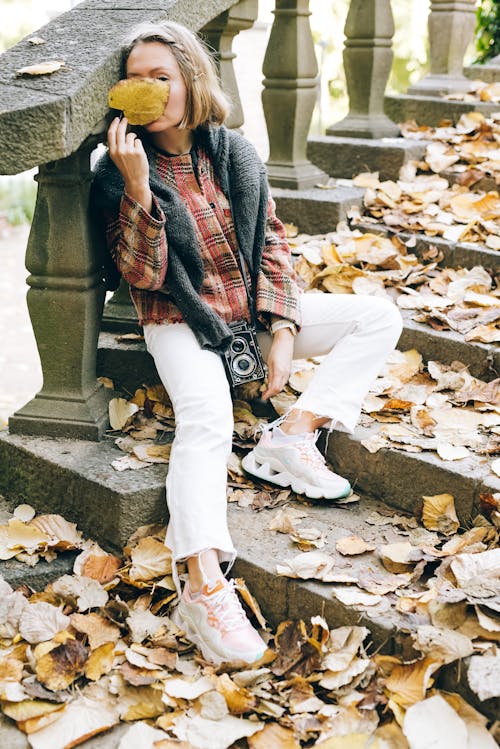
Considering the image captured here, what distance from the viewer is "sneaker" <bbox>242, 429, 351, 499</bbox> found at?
2.41 metres

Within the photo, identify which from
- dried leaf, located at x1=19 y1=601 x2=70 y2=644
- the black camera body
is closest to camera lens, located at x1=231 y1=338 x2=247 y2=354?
the black camera body

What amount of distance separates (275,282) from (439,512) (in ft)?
2.66

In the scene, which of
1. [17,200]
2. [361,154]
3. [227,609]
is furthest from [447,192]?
[17,200]

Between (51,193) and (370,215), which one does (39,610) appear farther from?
(370,215)

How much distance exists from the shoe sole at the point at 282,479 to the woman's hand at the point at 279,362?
19 cm

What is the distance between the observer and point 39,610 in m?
2.12

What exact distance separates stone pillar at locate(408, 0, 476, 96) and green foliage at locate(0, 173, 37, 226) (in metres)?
4.85

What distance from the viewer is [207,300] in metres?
2.49

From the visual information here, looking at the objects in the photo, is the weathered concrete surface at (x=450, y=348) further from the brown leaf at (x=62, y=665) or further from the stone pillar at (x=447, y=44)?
the stone pillar at (x=447, y=44)

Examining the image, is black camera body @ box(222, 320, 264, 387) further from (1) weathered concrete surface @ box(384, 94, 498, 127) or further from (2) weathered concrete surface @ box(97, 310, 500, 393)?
(1) weathered concrete surface @ box(384, 94, 498, 127)

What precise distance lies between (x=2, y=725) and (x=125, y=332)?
135 cm

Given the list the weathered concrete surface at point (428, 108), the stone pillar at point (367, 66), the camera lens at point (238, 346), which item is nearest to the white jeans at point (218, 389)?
the camera lens at point (238, 346)

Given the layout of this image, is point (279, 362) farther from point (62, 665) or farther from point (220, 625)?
point (62, 665)

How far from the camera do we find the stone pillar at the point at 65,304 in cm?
236
